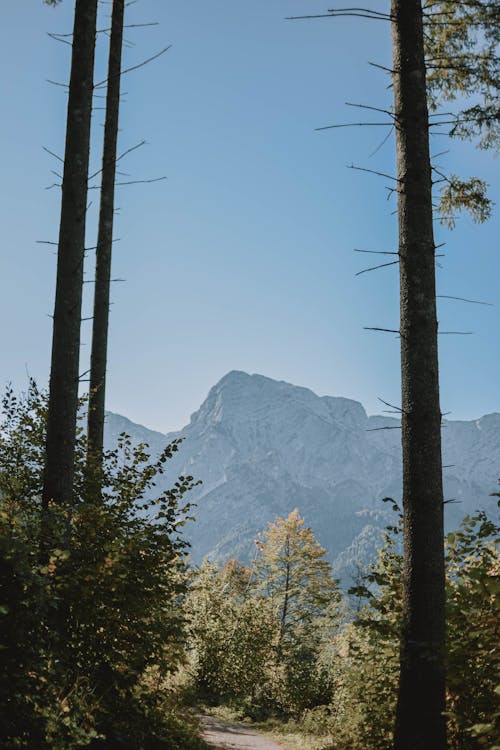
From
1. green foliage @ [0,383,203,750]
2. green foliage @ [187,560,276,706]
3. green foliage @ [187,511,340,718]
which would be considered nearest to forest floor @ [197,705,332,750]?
green foliage @ [187,511,340,718]

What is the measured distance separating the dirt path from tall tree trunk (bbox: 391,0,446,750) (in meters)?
5.39

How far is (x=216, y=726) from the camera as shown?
12398mm

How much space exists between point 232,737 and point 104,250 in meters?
8.31

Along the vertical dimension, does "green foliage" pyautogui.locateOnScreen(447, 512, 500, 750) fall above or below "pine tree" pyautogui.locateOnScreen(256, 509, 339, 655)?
above

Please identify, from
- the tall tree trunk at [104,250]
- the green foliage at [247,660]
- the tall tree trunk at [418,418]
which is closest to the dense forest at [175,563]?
the tall tree trunk at [418,418]

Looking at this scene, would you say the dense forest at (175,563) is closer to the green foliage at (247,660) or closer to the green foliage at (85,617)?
the green foliage at (85,617)

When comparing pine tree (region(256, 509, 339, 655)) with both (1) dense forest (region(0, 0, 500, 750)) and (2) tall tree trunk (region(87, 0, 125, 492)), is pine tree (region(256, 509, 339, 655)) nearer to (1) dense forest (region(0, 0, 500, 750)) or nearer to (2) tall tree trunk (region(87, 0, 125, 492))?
(2) tall tree trunk (region(87, 0, 125, 492))

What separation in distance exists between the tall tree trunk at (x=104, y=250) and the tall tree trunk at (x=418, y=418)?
4259 mm

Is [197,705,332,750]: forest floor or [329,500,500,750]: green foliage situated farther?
[197,705,332,750]: forest floor

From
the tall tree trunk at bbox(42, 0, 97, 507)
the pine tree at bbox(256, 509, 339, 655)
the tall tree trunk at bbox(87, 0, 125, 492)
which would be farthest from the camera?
the pine tree at bbox(256, 509, 339, 655)

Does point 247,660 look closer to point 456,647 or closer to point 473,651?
point 456,647

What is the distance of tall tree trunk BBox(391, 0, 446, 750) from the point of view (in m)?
4.21

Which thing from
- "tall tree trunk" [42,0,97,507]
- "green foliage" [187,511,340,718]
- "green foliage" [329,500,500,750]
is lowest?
"green foliage" [187,511,340,718]

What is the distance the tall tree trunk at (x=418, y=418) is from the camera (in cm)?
421
